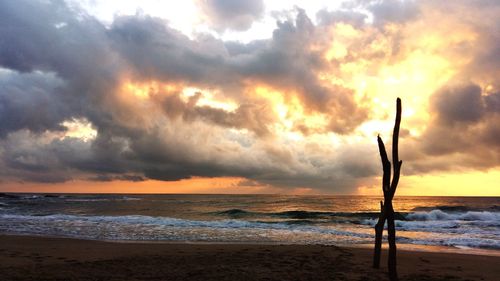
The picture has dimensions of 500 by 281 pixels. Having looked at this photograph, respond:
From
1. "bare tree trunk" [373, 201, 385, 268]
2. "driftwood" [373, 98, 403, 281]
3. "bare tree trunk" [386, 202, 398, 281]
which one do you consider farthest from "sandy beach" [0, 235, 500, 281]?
"driftwood" [373, 98, 403, 281]

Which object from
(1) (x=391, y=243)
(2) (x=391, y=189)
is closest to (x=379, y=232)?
(1) (x=391, y=243)

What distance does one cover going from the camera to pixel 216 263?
40.7 feet

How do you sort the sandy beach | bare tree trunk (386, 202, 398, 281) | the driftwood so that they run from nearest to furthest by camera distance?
the driftwood, bare tree trunk (386, 202, 398, 281), the sandy beach

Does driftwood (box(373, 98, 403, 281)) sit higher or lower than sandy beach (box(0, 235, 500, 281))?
higher

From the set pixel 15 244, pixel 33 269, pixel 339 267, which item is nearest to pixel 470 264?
pixel 339 267

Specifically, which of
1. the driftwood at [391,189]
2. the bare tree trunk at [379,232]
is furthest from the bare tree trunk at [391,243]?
the bare tree trunk at [379,232]

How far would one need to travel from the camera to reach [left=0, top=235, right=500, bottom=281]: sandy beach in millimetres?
10695

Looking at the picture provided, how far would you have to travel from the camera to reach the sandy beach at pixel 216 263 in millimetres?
10695

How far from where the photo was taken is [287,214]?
148ft

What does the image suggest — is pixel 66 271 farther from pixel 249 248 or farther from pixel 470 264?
pixel 470 264

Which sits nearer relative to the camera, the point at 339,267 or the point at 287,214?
the point at 339,267

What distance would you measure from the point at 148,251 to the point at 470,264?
1218 centimetres

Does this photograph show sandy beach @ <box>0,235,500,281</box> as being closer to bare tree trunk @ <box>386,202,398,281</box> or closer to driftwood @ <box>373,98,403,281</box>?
bare tree trunk @ <box>386,202,398,281</box>

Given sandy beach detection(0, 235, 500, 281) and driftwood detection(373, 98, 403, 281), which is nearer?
driftwood detection(373, 98, 403, 281)
